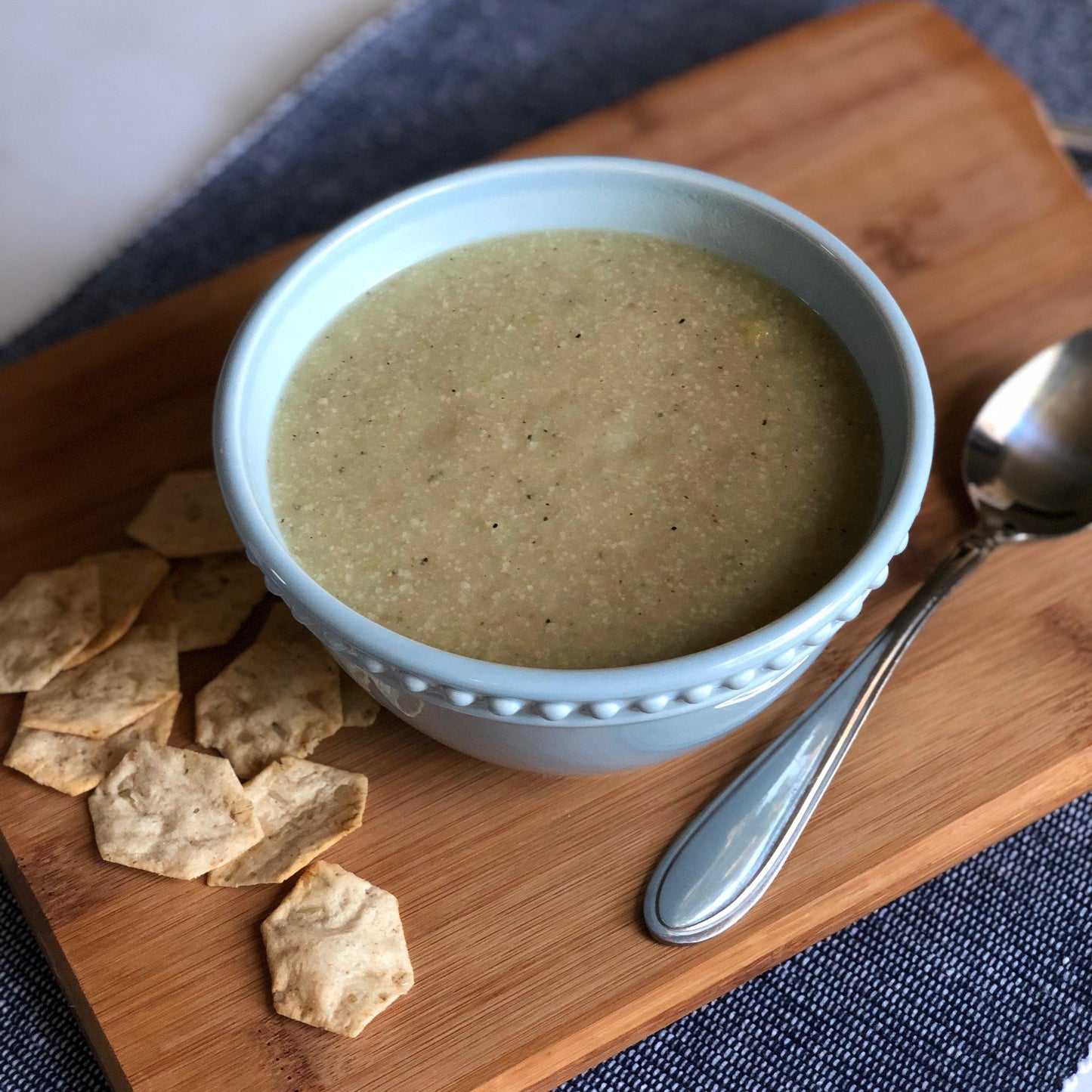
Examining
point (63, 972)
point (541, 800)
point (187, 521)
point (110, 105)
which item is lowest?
point (541, 800)

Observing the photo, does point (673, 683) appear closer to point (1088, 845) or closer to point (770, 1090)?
point (770, 1090)

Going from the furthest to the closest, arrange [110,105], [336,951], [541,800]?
[110,105]
[541,800]
[336,951]

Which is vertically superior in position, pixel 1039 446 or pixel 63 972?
pixel 63 972

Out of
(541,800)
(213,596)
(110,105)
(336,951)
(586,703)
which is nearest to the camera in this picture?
(586,703)

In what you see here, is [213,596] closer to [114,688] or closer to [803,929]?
[114,688]

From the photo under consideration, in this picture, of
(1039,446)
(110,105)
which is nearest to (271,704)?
(1039,446)

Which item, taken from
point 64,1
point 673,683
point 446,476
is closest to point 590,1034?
point 673,683

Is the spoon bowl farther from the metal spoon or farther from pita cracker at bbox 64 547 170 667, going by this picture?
pita cracker at bbox 64 547 170 667
